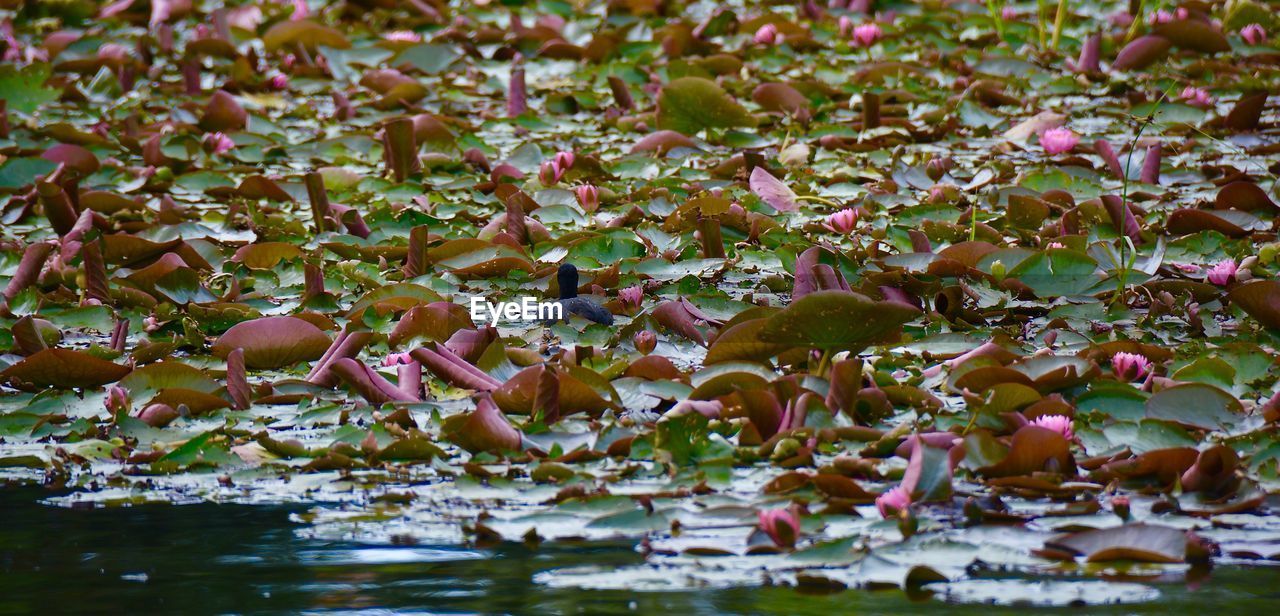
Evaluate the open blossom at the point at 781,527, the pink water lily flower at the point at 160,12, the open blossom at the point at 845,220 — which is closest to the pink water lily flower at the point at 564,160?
the open blossom at the point at 845,220

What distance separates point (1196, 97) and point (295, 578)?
14.5ft

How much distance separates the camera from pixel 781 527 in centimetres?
227

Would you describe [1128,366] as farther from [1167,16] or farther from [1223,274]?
[1167,16]

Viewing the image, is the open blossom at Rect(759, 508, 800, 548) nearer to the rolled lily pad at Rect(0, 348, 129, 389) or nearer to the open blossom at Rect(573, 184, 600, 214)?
the rolled lily pad at Rect(0, 348, 129, 389)

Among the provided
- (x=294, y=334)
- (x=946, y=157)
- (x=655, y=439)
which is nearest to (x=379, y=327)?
(x=294, y=334)

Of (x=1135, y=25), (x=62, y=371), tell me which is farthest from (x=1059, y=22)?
(x=62, y=371)

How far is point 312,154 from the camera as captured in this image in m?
5.37

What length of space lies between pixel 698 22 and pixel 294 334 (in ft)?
14.4

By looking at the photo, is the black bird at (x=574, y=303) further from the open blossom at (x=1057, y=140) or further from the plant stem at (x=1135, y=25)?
the plant stem at (x=1135, y=25)

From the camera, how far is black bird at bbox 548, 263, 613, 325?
3449 mm

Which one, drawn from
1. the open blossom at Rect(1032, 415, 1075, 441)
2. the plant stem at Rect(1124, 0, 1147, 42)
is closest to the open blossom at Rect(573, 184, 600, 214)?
the open blossom at Rect(1032, 415, 1075, 441)

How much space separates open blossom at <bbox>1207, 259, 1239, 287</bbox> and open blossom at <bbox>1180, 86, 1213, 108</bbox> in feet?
6.39

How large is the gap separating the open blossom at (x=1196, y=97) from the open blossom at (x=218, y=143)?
11.7 ft

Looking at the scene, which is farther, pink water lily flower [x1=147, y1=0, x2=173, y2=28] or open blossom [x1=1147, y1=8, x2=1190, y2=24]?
pink water lily flower [x1=147, y1=0, x2=173, y2=28]
